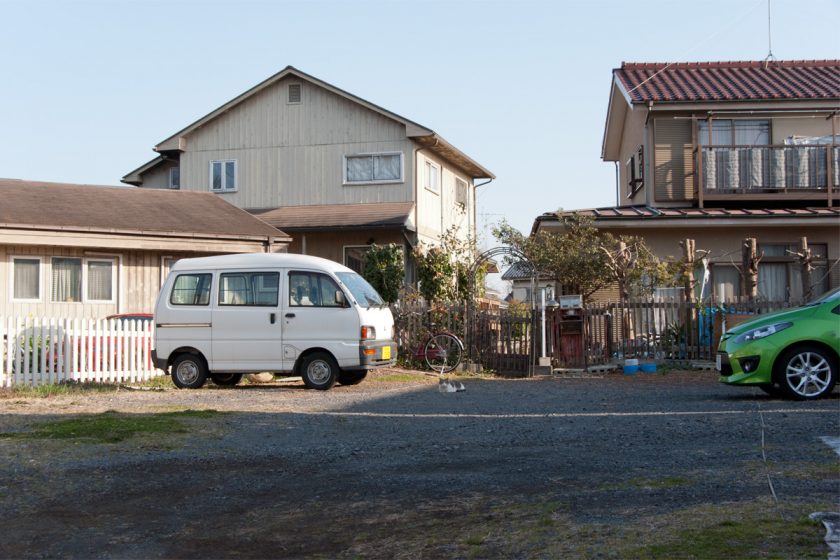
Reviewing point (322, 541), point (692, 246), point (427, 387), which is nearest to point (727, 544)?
point (322, 541)

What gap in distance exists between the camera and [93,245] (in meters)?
20.9

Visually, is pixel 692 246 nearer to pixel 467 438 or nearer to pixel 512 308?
pixel 512 308

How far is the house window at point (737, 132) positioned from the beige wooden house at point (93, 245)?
37.6ft

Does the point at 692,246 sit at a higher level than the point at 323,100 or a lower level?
lower

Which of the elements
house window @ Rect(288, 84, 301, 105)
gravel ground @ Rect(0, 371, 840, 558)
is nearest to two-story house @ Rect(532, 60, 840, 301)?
house window @ Rect(288, 84, 301, 105)

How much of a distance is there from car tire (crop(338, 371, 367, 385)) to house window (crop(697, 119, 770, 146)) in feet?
44.1

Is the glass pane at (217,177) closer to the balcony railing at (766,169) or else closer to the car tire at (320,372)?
the balcony railing at (766,169)

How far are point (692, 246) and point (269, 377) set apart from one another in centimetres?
946

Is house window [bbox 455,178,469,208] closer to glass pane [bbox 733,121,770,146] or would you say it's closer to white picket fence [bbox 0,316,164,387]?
glass pane [bbox 733,121,770,146]

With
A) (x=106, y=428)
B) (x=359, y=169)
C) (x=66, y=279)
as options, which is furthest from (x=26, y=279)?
(x=106, y=428)

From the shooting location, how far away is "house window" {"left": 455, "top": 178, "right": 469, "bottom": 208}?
32562 millimetres

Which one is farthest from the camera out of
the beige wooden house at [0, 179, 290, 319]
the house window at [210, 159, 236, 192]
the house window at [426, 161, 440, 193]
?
the house window at [210, 159, 236, 192]

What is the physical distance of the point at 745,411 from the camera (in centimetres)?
1088

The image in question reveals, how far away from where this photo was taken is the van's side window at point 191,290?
15664 millimetres
